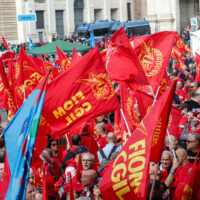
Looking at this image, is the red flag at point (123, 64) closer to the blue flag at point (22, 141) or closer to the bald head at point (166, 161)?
the bald head at point (166, 161)

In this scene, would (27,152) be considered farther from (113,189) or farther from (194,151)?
(194,151)

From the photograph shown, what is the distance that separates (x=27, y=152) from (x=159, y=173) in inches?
60.8

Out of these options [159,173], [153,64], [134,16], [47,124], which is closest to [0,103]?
[153,64]

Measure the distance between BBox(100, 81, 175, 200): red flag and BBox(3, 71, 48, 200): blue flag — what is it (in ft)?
2.25

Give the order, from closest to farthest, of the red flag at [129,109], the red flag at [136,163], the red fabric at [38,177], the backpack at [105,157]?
the red flag at [136,163], the red fabric at [38,177], the backpack at [105,157], the red flag at [129,109]

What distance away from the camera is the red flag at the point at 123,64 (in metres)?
6.82

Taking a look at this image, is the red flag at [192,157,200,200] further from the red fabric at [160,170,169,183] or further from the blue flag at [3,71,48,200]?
the blue flag at [3,71,48,200]

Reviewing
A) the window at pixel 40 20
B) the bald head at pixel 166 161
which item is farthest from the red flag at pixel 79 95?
the window at pixel 40 20

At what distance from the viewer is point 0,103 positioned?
1042 cm

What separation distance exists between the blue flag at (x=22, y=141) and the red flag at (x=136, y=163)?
2.25 ft

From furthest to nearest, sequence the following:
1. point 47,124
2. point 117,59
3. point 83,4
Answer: point 83,4
point 117,59
point 47,124

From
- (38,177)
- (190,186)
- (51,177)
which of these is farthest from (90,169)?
(190,186)

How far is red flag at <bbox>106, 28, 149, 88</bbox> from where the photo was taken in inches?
269

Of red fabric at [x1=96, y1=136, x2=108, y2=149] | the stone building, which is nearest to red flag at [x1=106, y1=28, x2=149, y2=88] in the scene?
red fabric at [x1=96, y1=136, x2=108, y2=149]
